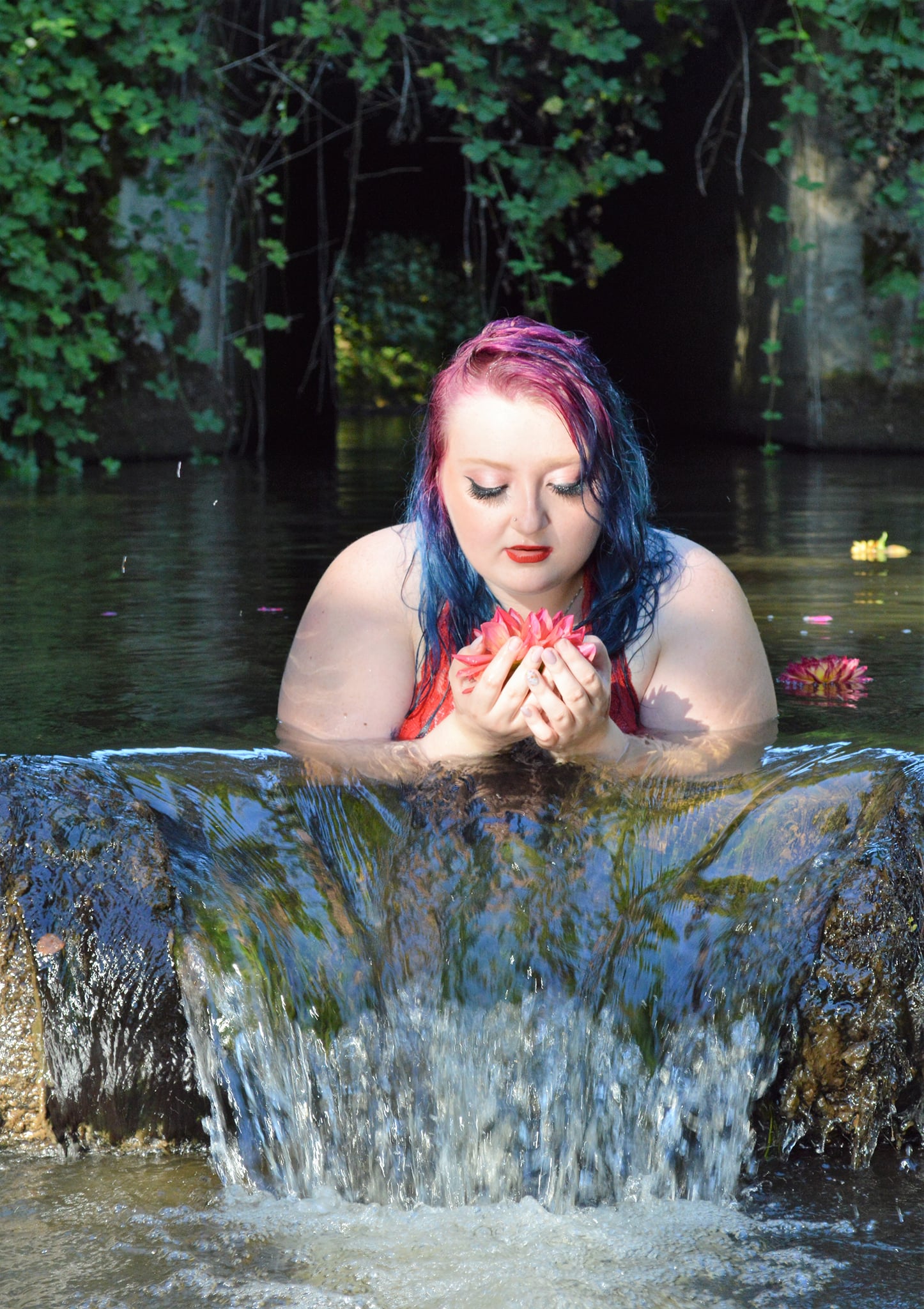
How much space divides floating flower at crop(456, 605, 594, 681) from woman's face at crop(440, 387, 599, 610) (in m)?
0.14

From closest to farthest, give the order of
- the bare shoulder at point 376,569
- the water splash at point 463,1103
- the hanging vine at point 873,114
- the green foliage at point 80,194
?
the water splash at point 463,1103, the bare shoulder at point 376,569, the green foliage at point 80,194, the hanging vine at point 873,114

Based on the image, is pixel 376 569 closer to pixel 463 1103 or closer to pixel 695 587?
pixel 695 587

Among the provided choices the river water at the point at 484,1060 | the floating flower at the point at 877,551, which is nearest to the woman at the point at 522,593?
the river water at the point at 484,1060

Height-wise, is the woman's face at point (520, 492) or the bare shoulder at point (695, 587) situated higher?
the woman's face at point (520, 492)

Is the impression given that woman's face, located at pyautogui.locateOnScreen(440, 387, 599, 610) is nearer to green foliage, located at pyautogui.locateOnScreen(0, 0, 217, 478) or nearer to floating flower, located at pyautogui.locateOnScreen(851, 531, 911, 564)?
floating flower, located at pyautogui.locateOnScreen(851, 531, 911, 564)

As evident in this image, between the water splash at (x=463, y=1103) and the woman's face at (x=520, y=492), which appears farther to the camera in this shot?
the woman's face at (x=520, y=492)

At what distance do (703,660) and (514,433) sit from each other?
503mm

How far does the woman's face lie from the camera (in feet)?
7.45

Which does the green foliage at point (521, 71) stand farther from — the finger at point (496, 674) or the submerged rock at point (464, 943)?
the submerged rock at point (464, 943)

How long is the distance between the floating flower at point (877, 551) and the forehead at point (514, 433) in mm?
2392

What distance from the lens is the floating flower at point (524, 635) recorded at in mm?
2064

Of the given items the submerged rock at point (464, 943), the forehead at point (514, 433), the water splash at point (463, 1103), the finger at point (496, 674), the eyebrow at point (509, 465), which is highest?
the forehead at point (514, 433)

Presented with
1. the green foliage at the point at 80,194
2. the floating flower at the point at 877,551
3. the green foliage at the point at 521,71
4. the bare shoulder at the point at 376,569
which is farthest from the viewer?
the green foliage at the point at 521,71

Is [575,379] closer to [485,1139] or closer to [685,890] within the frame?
[685,890]
